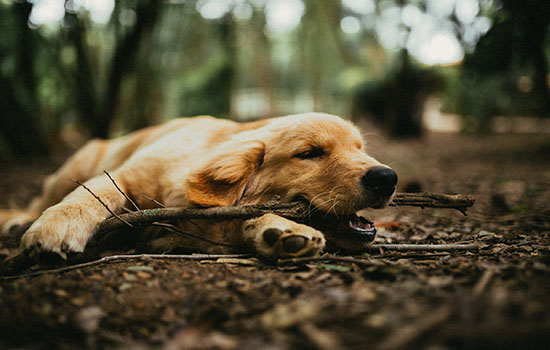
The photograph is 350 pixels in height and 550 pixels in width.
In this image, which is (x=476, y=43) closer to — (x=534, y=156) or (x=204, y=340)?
(x=534, y=156)

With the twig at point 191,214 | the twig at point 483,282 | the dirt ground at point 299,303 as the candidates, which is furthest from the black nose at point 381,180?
the twig at point 483,282

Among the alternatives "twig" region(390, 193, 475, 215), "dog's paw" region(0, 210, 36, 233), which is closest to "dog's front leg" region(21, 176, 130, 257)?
"dog's paw" region(0, 210, 36, 233)

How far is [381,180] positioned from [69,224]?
6.54ft

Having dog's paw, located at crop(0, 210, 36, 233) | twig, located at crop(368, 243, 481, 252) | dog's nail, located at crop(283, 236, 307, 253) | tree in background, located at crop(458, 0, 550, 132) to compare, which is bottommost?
dog's paw, located at crop(0, 210, 36, 233)

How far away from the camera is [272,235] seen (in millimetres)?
2475

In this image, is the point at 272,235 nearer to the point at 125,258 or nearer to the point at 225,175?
the point at 225,175

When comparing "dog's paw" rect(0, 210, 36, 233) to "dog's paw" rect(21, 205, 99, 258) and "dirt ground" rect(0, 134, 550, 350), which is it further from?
"dog's paw" rect(21, 205, 99, 258)

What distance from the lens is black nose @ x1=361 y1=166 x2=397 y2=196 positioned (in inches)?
106

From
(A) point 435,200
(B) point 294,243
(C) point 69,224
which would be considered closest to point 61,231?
(C) point 69,224

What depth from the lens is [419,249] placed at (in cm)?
277

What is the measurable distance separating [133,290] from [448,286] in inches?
Result: 61.6

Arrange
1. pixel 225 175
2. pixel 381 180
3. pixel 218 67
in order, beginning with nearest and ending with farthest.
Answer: pixel 381 180
pixel 225 175
pixel 218 67

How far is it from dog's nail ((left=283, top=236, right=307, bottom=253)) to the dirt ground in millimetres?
119

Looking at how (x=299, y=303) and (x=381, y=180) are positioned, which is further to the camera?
(x=381, y=180)
